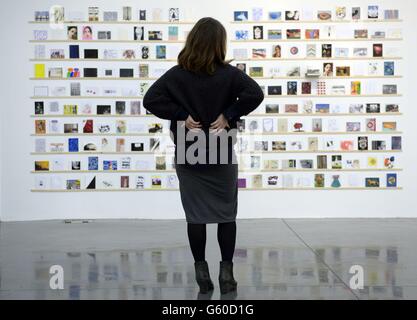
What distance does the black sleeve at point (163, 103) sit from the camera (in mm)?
3695

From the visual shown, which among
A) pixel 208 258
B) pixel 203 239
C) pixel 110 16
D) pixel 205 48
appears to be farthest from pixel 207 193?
pixel 110 16

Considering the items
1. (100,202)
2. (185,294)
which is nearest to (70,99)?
(100,202)

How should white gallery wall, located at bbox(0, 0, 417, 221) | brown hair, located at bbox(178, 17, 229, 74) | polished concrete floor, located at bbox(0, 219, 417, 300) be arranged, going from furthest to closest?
1. white gallery wall, located at bbox(0, 0, 417, 221)
2. polished concrete floor, located at bbox(0, 219, 417, 300)
3. brown hair, located at bbox(178, 17, 229, 74)

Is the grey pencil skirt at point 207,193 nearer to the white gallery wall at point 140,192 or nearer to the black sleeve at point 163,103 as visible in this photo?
the black sleeve at point 163,103

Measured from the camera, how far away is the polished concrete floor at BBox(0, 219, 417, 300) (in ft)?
12.3

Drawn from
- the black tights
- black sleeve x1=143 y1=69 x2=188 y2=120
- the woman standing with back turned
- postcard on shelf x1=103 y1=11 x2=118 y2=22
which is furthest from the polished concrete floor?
postcard on shelf x1=103 y1=11 x2=118 y2=22

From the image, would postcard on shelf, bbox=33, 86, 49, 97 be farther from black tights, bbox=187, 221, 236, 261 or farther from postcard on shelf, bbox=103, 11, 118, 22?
black tights, bbox=187, 221, 236, 261

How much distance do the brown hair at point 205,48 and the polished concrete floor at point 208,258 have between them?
1.27 meters

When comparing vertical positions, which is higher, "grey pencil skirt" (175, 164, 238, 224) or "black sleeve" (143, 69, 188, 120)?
"black sleeve" (143, 69, 188, 120)

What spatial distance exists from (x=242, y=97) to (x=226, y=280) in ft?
3.35

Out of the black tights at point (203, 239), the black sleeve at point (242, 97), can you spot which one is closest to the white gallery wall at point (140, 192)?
the black tights at point (203, 239)

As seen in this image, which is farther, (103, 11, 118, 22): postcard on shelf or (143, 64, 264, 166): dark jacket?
(103, 11, 118, 22): postcard on shelf

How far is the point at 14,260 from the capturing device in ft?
15.8
